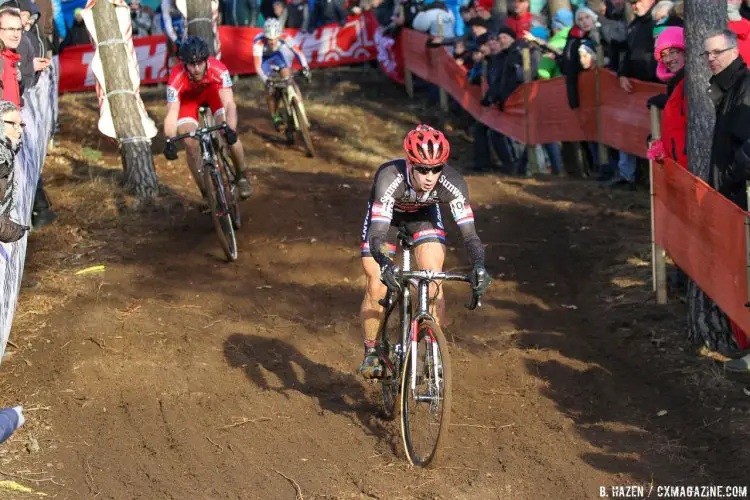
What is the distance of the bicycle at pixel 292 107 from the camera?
57.4 ft

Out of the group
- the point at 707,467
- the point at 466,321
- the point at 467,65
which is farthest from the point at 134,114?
the point at 707,467

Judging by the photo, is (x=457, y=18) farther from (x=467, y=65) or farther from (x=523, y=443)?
(x=523, y=443)

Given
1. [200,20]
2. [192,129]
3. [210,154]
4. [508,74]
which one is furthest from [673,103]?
[200,20]

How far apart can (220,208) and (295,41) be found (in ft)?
47.3

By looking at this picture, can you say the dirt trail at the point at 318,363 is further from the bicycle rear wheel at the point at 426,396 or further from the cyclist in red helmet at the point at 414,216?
the cyclist in red helmet at the point at 414,216

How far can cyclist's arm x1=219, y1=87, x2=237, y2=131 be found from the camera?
11531 millimetres

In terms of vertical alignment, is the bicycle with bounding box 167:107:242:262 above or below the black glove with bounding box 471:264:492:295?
below

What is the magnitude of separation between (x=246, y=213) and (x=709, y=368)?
7063mm

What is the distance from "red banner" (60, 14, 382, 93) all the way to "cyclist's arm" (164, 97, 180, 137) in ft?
42.3

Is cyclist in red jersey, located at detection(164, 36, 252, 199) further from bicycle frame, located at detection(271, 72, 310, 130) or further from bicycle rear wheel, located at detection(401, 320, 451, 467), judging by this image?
bicycle frame, located at detection(271, 72, 310, 130)

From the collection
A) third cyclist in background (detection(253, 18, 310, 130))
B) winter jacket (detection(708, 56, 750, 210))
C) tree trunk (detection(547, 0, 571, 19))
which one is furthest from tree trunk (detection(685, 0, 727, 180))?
third cyclist in background (detection(253, 18, 310, 130))

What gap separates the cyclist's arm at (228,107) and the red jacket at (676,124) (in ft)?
15.8

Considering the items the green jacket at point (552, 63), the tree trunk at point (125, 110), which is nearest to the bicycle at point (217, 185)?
the tree trunk at point (125, 110)

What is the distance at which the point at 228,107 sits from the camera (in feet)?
38.0
